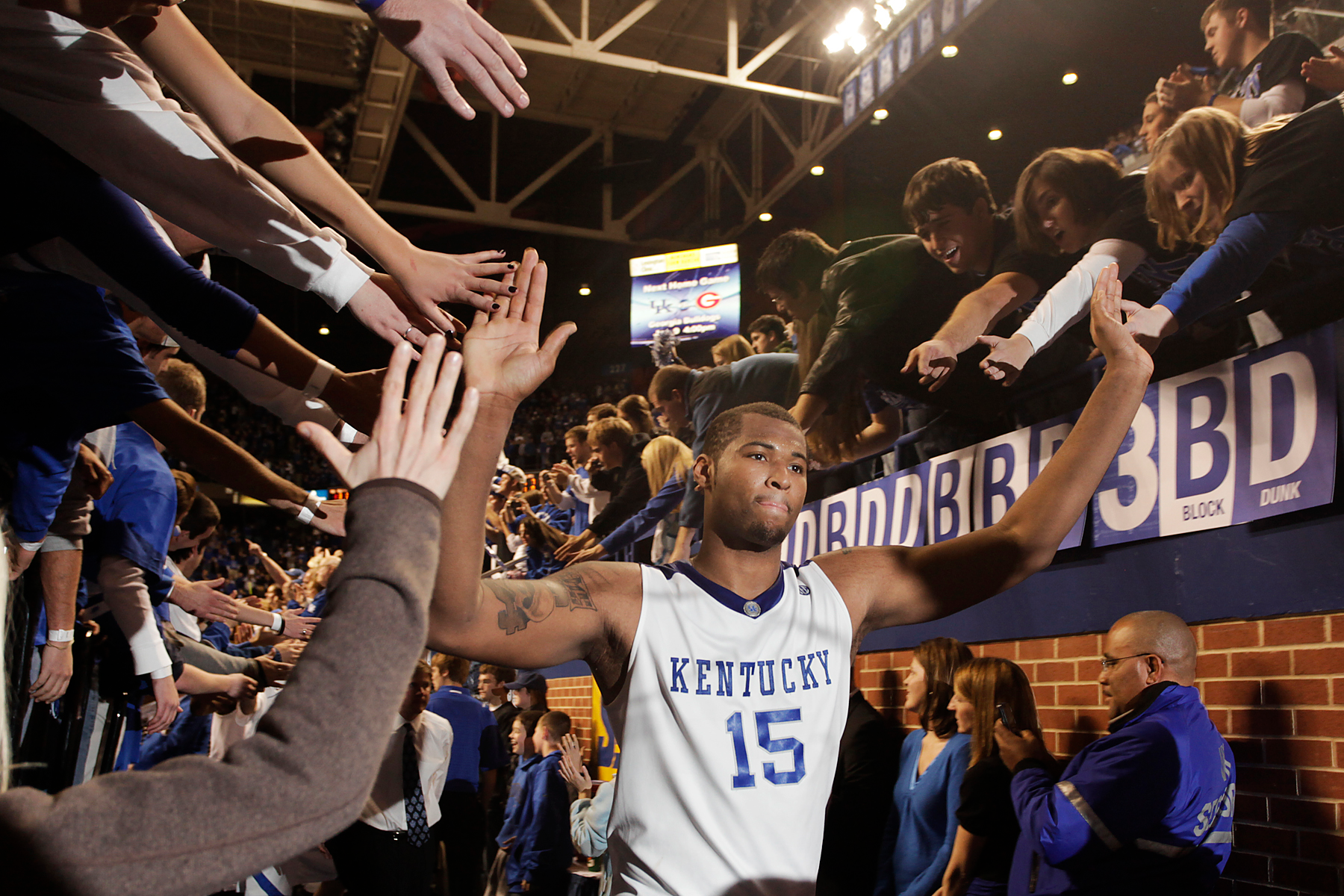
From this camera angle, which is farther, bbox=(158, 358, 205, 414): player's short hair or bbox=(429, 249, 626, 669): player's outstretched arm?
bbox=(158, 358, 205, 414): player's short hair

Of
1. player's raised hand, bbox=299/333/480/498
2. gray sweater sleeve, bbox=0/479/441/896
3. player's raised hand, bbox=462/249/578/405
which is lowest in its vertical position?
gray sweater sleeve, bbox=0/479/441/896

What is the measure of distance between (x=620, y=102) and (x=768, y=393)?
7.84 metres

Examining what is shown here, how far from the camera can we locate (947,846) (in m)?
3.89

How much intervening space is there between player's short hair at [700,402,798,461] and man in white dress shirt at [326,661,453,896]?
299cm

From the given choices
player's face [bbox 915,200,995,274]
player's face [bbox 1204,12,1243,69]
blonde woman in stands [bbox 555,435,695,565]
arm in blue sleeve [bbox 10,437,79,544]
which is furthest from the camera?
blonde woman in stands [bbox 555,435,695,565]

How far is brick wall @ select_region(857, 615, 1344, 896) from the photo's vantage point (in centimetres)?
320

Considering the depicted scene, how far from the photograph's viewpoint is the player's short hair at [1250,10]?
3732 mm

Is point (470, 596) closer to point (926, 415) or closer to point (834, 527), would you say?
point (926, 415)

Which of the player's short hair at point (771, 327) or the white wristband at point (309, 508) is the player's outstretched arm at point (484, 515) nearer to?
the white wristband at point (309, 508)

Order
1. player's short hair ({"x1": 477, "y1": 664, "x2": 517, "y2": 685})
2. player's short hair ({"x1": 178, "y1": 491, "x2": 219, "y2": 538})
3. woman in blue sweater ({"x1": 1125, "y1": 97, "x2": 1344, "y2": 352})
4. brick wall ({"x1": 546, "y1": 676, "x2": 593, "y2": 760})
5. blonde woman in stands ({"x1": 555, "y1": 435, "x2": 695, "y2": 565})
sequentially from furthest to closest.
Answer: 1. brick wall ({"x1": 546, "y1": 676, "x2": 593, "y2": 760})
2. player's short hair ({"x1": 477, "y1": 664, "x2": 517, "y2": 685})
3. blonde woman in stands ({"x1": 555, "y1": 435, "x2": 695, "y2": 565})
4. player's short hair ({"x1": 178, "y1": 491, "x2": 219, "y2": 538})
5. woman in blue sweater ({"x1": 1125, "y1": 97, "x2": 1344, "y2": 352})

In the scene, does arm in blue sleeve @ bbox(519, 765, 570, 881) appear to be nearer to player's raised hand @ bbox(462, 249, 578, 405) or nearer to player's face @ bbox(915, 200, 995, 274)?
player's face @ bbox(915, 200, 995, 274)

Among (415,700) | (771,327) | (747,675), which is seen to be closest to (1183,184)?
(747,675)

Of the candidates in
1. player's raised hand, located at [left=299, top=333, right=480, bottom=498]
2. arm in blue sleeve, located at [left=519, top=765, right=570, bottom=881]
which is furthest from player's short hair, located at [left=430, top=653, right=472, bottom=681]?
player's raised hand, located at [left=299, top=333, right=480, bottom=498]

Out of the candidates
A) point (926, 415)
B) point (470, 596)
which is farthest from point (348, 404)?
point (926, 415)
